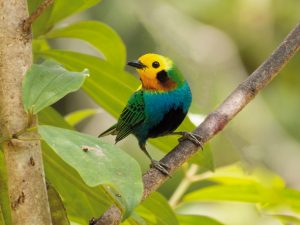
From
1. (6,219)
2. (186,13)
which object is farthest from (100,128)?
(6,219)

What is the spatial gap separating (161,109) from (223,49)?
5.40 m

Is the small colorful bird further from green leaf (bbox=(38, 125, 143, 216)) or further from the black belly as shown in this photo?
green leaf (bbox=(38, 125, 143, 216))

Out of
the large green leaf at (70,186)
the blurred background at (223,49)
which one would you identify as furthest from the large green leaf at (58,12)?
the blurred background at (223,49)

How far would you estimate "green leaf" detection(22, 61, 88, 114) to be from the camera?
48.4 inches

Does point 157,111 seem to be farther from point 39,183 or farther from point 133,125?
point 39,183

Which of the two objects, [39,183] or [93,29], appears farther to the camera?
[93,29]

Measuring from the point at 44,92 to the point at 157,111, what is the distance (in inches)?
48.2

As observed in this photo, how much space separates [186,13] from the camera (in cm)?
787

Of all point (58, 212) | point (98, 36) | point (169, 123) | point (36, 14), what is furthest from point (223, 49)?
point (36, 14)

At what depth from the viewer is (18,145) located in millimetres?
1300

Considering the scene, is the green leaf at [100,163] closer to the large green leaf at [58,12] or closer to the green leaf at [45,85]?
the green leaf at [45,85]

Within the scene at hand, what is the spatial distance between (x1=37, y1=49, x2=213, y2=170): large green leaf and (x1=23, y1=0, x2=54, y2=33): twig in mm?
519

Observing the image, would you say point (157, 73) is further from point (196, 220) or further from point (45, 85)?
point (45, 85)

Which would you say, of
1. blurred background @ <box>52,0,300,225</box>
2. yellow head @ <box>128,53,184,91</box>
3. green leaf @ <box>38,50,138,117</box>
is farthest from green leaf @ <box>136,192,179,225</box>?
blurred background @ <box>52,0,300,225</box>
